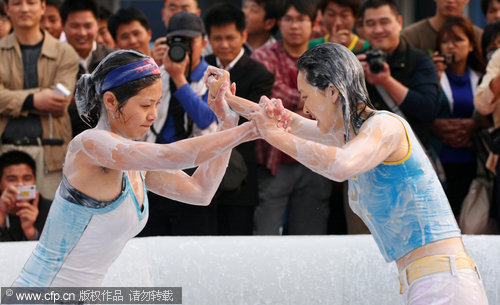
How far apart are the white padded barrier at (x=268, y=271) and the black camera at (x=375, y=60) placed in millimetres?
1344

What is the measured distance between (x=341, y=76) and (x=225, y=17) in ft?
9.60

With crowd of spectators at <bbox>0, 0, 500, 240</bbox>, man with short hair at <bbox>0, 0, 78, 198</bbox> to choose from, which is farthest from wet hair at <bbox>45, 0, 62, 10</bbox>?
man with short hair at <bbox>0, 0, 78, 198</bbox>

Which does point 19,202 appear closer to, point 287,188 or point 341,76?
point 287,188

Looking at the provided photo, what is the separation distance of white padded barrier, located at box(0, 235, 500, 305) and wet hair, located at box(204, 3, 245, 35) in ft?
6.46

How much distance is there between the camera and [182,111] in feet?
18.3

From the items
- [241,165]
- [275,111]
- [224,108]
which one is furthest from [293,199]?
[275,111]

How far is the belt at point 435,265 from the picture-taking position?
132 inches

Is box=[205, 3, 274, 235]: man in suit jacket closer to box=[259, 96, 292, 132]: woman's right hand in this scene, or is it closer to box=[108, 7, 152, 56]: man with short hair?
box=[108, 7, 152, 56]: man with short hair

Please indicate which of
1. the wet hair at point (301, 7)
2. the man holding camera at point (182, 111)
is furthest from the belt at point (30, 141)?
the wet hair at point (301, 7)

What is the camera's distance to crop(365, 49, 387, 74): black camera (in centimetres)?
564

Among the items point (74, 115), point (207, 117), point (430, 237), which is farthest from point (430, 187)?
point (74, 115)

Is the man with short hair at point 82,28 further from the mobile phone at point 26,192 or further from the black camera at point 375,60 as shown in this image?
the black camera at point 375,60

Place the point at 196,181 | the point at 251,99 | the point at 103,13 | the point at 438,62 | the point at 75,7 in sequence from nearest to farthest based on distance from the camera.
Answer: the point at 196,181, the point at 251,99, the point at 438,62, the point at 75,7, the point at 103,13

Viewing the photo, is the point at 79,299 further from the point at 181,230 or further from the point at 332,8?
the point at 332,8
